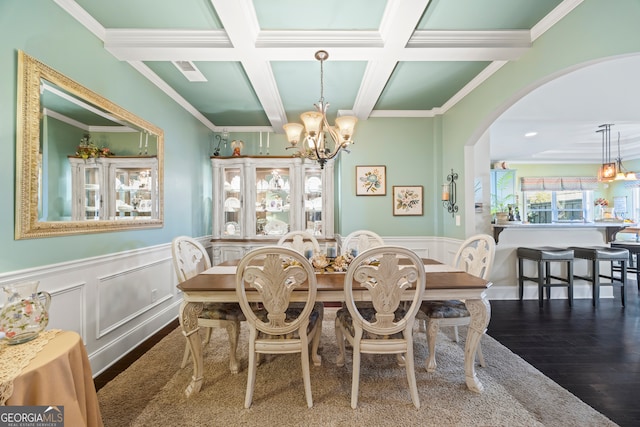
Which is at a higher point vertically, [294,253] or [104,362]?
[294,253]

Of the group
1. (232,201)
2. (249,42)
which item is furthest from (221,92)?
(232,201)

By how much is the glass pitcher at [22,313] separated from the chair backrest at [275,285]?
865mm

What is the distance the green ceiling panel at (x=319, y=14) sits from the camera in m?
1.86

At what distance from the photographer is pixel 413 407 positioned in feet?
5.53

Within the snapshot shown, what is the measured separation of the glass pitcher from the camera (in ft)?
3.81

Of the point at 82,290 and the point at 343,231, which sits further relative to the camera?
the point at 343,231

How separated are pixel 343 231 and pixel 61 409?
318 centimetres

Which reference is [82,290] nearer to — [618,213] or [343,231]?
[343,231]

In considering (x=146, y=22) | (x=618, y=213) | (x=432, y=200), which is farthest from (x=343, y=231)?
(x=618, y=213)

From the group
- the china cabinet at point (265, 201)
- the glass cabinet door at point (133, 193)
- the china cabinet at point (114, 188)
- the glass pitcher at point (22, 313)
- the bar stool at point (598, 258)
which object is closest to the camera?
the glass pitcher at point (22, 313)

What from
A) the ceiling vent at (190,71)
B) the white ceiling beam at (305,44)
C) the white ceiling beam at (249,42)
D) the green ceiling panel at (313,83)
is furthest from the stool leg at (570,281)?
the ceiling vent at (190,71)

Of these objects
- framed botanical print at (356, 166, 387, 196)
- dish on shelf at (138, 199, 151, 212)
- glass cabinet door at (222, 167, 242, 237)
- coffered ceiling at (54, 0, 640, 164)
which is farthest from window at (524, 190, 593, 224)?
dish on shelf at (138, 199, 151, 212)

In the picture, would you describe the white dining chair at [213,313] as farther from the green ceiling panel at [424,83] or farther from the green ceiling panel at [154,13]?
the green ceiling panel at [424,83]

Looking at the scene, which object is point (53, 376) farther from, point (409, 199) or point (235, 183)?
point (409, 199)
